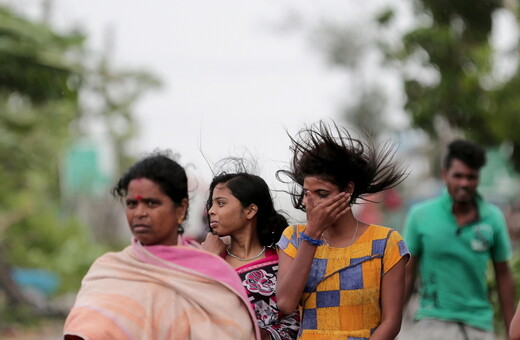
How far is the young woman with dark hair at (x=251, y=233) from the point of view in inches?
166

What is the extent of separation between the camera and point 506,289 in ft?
19.1

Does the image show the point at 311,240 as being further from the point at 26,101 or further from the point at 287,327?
the point at 26,101

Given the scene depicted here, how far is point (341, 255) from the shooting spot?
13.3 feet

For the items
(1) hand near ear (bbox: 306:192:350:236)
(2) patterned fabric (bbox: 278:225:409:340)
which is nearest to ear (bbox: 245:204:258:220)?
(2) patterned fabric (bbox: 278:225:409:340)

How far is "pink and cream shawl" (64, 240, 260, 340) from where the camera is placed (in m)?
3.73

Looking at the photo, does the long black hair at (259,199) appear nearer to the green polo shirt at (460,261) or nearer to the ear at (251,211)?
the ear at (251,211)

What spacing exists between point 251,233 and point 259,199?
0.17 meters

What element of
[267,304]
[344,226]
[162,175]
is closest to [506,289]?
[344,226]

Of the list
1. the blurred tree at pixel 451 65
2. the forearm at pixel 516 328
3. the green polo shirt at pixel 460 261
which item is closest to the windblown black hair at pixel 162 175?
the forearm at pixel 516 328

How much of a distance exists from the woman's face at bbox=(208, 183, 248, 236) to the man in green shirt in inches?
75.0

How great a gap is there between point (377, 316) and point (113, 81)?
13.1 m

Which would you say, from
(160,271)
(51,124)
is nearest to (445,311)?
(160,271)

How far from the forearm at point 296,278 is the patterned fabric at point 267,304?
0.23m

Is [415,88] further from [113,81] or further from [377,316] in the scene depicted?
[377,316]
